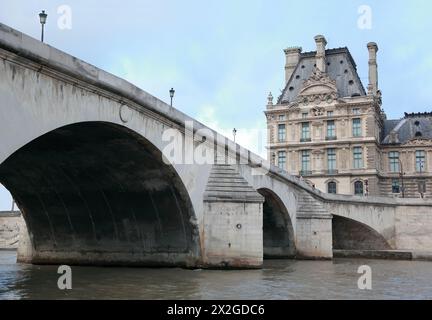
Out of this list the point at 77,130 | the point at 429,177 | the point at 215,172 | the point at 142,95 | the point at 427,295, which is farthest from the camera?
the point at 429,177

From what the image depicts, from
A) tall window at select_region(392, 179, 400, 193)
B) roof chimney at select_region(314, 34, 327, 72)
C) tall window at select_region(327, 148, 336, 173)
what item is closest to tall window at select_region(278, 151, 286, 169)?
tall window at select_region(327, 148, 336, 173)

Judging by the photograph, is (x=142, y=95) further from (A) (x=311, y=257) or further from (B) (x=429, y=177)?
(B) (x=429, y=177)

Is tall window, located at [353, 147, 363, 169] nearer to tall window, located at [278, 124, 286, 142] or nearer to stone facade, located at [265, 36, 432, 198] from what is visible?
stone facade, located at [265, 36, 432, 198]

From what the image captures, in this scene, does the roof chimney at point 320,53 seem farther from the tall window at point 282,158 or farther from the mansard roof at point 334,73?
the tall window at point 282,158

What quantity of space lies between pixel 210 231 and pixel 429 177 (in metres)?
48.4

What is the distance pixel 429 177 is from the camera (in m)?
67.4

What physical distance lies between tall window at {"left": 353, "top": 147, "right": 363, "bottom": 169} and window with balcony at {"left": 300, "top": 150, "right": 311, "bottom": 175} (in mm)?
5656

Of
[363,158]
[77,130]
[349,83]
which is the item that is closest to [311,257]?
[77,130]

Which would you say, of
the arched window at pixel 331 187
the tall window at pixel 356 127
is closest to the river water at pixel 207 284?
the arched window at pixel 331 187

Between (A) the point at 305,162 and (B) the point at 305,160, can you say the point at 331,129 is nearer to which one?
(B) the point at 305,160

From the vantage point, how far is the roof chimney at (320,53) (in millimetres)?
73688

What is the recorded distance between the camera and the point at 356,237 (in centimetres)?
4912

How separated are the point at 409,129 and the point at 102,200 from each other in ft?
Result: 176

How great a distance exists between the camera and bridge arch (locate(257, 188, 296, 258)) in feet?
126
